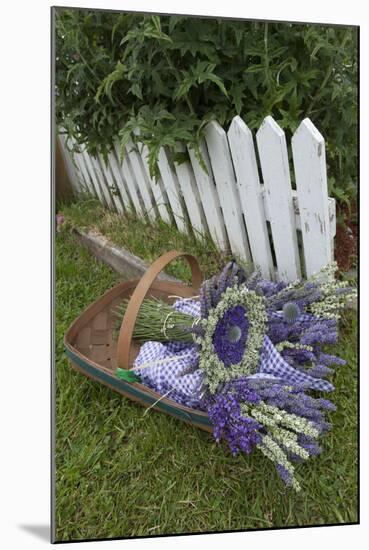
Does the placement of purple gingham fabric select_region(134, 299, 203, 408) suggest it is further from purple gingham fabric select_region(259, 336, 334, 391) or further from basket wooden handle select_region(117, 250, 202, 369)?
purple gingham fabric select_region(259, 336, 334, 391)

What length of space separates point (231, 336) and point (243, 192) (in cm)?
48

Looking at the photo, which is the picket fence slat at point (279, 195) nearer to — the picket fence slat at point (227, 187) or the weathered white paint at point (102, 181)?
the picket fence slat at point (227, 187)

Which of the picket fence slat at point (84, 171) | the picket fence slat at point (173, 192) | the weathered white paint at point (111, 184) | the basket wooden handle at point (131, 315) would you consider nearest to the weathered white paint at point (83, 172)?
the picket fence slat at point (84, 171)

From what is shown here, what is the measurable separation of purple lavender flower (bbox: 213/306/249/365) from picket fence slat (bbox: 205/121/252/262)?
406 millimetres

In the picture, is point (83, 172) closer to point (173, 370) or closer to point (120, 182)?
point (120, 182)

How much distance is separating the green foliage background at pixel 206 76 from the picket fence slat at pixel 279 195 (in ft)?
0.37

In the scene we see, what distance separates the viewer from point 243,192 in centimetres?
152

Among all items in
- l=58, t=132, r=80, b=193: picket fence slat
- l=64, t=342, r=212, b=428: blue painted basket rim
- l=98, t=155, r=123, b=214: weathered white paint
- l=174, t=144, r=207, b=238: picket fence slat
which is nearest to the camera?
l=64, t=342, r=212, b=428: blue painted basket rim

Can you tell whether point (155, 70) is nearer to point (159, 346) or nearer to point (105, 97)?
point (105, 97)

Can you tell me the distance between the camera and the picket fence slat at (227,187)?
1498mm

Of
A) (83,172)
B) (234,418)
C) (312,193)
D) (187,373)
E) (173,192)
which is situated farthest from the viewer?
(173,192)

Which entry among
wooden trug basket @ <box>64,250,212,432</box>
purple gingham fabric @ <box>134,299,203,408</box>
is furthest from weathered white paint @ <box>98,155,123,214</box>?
purple gingham fabric @ <box>134,299,203,408</box>

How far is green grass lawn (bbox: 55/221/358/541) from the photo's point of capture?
123cm

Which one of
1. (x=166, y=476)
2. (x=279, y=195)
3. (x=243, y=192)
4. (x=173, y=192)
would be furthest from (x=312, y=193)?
(x=166, y=476)
